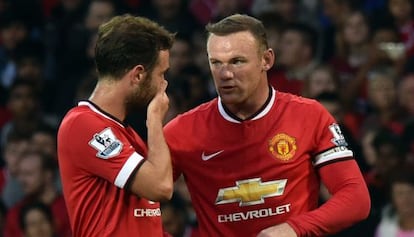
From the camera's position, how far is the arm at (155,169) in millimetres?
5359

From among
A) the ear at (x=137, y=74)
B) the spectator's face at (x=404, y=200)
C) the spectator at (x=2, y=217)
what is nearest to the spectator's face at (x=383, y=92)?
the spectator's face at (x=404, y=200)

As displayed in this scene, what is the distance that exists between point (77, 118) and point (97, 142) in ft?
0.47

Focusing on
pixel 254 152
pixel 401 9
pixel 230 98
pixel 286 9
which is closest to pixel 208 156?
pixel 254 152

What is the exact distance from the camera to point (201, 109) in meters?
6.08

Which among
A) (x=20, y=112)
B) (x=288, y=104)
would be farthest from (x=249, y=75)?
(x=20, y=112)

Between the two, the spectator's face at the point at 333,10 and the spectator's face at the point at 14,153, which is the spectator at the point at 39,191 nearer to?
the spectator's face at the point at 14,153

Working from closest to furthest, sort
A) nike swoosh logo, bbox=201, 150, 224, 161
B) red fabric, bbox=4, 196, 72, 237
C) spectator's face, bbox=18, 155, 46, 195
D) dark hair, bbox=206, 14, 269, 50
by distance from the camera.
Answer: dark hair, bbox=206, 14, 269, 50, nike swoosh logo, bbox=201, 150, 224, 161, red fabric, bbox=4, 196, 72, 237, spectator's face, bbox=18, 155, 46, 195

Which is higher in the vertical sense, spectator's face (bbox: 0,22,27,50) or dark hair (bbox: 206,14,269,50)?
dark hair (bbox: 206,14,269,50)

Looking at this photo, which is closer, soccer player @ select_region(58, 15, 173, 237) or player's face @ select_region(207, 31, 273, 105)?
soccer player @ select_region(58, 15, 173, 237)

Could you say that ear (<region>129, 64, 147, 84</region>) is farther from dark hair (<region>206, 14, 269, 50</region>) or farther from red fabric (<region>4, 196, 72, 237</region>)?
red fabric (<region>4, 196, 72, 237</region>)

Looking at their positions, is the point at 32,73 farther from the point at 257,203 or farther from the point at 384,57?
the point at 257,203

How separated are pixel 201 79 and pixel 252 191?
4811 millimetres

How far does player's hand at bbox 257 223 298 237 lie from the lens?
5.36 meters

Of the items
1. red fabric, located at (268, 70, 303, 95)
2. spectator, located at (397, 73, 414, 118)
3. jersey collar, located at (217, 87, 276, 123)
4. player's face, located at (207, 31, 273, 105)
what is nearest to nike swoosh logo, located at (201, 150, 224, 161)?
jersey collar, located at (217, 87, 276, 123)
